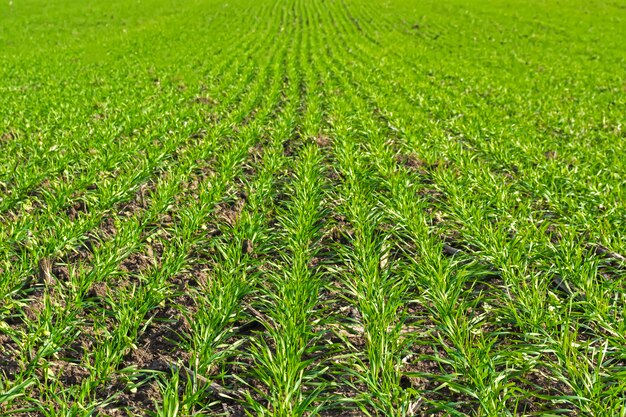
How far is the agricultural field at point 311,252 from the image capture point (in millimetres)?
3027

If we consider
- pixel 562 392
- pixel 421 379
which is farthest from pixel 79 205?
pixel 562 392

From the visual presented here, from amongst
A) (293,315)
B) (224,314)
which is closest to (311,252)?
(293,315)

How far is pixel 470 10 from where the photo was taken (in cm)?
3525

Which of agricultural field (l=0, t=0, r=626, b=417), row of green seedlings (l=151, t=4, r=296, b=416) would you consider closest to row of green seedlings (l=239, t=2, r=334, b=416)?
agricultural field (l=0, t=0, r=626, b=417)

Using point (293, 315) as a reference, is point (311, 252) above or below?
below

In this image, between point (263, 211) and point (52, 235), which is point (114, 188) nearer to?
point (52, 235)

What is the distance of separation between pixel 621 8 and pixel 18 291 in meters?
41.2

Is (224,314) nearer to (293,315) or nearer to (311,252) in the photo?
(293,315)

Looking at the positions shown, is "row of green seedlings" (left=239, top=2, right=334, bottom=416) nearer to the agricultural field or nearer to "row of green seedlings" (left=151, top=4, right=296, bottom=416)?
the agricultural field

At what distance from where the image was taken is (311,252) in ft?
15.6

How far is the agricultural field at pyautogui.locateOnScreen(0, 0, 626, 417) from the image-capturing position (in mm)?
3027

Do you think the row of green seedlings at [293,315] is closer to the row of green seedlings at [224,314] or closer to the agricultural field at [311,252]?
the agricultural field at [311,252]

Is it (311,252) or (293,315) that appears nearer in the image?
(293,315)

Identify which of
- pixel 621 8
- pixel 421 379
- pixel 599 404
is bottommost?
pixel 621 8
